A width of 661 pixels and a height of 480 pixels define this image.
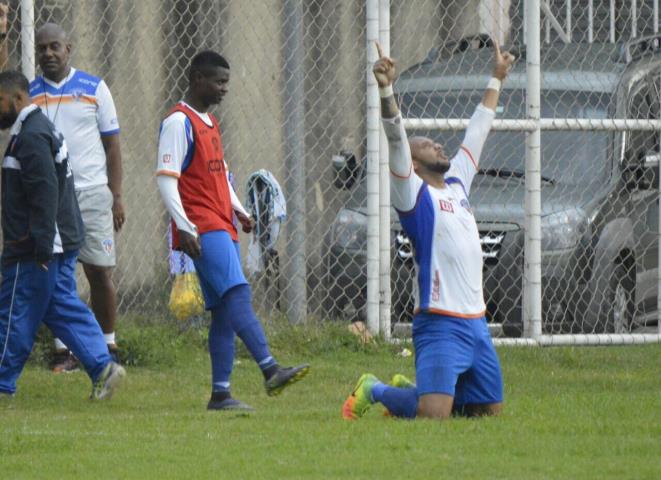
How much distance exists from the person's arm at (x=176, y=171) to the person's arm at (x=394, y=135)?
1212 mm

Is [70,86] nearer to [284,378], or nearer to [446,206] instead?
[284,378]

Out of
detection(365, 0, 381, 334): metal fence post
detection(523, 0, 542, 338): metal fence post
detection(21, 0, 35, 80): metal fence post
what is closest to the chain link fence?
detection(523, 0, 542, 338): metal fence post

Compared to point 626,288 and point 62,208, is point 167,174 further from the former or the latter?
point 626,288

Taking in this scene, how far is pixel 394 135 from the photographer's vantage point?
28.2 ft

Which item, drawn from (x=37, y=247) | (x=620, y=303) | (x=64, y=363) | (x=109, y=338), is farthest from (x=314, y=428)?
(x=620, y=303)

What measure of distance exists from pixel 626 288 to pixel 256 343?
14.6 feet

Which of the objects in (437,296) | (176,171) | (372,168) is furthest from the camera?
(372,168)

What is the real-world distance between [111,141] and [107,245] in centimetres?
65

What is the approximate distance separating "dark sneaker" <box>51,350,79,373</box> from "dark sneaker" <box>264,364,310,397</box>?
2.29 metres

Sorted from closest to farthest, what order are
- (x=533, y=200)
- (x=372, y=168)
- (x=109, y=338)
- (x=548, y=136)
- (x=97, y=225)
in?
(x=97, y=225)
(x=109, y=338)
(x=372, y=168)
(x=533, y=200)
(x=548, y=136)

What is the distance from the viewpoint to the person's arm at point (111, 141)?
1091 cm

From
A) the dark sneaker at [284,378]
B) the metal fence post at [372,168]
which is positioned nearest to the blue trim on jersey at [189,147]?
the dark sneaker at [284,378]

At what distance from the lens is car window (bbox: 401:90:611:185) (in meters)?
13.1

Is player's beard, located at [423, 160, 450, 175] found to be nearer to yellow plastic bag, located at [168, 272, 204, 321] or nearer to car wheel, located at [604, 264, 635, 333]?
yellow plastic bag, located at [168, 272, 204, 321]
